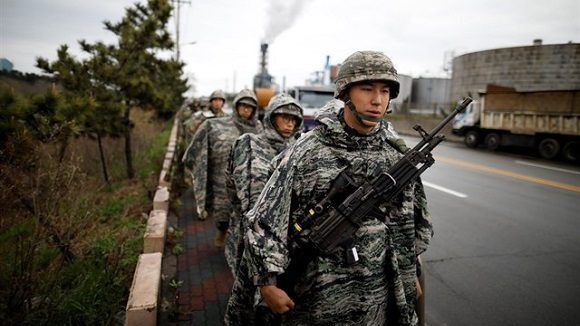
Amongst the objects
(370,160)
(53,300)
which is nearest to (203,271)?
(53,300)

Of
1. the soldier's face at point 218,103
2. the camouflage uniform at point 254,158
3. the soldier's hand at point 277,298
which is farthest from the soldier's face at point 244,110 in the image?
the soldier's hand at point 277,298

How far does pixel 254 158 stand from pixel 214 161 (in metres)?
1.47

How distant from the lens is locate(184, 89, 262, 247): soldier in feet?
14.3

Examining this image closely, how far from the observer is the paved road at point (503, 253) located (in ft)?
10.8

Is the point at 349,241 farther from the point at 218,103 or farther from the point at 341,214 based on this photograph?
the point at 218,103

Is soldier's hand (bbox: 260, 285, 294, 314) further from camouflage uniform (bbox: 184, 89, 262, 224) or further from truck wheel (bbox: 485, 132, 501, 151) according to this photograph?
truck wheel (bbox: 485, 132, 501, 151)

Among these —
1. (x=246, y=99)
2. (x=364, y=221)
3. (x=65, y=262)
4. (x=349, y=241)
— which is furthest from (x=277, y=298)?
(x=246, y=99)

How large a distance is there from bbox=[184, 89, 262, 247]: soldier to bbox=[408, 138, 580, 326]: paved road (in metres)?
2.57

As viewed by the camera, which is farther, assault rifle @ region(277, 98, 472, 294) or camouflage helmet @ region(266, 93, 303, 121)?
camouflage helmet @ region(266, 93, 303, 121)

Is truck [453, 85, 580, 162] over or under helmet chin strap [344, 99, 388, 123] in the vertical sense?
over

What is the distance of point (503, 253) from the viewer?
4539mm

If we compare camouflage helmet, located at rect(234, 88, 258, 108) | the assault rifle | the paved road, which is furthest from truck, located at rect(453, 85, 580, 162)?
the assault rifle

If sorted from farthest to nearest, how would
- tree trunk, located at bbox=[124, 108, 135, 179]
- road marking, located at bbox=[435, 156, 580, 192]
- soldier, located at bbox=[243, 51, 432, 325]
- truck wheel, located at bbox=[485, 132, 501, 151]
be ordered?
truck wheel, located at bbox=[485, 132, 501, 151] → road marking, located at bbox=[435, 156, 580, 192] → tree trunk, located at bbox=[124, 108, 135, 179] → soldier, located at bbox=[243, 51, 432, 325]

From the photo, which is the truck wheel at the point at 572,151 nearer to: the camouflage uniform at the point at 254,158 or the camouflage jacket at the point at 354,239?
the camouflage uniform at the point at 254,158
